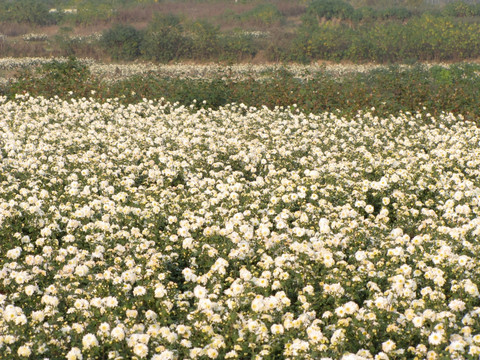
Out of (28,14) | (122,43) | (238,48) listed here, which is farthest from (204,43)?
(28,14)

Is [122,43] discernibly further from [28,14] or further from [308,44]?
[28,14]

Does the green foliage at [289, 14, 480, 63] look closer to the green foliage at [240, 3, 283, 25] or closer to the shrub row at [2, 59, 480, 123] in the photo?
the shrub row at [2, 59, 480, 123]

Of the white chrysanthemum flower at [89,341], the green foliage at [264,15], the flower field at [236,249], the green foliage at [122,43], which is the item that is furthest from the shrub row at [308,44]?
the white chrysanthemum flower at [89,341]

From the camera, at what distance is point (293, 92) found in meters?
13.3

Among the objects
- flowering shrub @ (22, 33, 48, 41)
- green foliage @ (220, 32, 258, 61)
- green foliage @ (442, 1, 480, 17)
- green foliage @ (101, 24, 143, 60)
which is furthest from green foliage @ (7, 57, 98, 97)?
green foliage @ (442, 1, 480, 17)

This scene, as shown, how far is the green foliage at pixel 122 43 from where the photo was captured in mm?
26550

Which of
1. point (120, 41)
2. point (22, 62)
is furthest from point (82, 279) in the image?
point (120, 41)

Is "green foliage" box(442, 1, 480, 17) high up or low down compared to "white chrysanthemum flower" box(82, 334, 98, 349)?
up

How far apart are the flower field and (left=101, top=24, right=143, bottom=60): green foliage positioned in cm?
1814

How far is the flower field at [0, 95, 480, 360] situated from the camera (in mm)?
3939

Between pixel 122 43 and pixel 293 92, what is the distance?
53.3 feet

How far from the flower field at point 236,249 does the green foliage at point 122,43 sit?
714 inches

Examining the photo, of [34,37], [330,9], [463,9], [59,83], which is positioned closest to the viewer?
[59,83]

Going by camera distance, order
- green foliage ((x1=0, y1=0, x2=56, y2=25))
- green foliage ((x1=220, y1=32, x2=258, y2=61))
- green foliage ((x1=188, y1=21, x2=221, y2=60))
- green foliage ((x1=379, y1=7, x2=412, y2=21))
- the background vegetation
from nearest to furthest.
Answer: the background vegetation < green foliage ((x1=220, y1=32, x2=258, y2=61)) < green foliage ((x1=188, y1=21, x2=221, y2=60)) < green foliage ((x1=379, y1=7, x2=412, y2=21)) < green foliage ((x1=0, y1=0, x2=56, y2=25))
